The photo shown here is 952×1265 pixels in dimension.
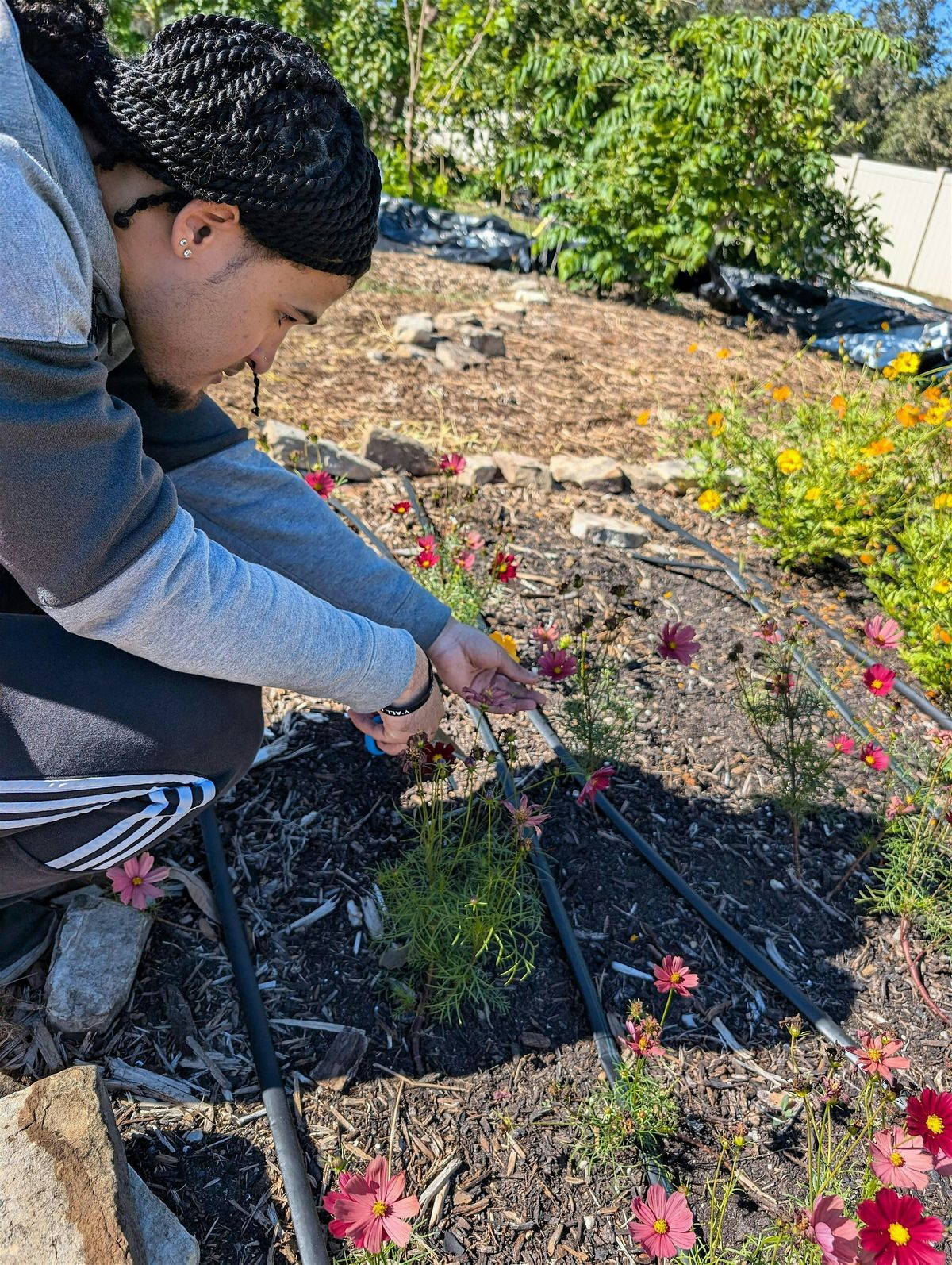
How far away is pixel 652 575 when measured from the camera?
10.3 ft

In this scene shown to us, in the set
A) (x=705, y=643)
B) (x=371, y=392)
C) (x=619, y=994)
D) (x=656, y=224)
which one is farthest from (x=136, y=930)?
(x=656, y=224)

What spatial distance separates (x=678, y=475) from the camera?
3.82 meters

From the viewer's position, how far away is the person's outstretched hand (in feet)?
5.84

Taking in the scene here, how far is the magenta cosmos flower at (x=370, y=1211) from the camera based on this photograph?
44.8 inches

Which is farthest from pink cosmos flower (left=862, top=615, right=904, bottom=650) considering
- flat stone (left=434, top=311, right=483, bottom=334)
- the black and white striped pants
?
flat stone (left=434, top=311, right=483, bottom=334)

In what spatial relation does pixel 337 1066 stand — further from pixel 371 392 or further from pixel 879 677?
pixel 371 392

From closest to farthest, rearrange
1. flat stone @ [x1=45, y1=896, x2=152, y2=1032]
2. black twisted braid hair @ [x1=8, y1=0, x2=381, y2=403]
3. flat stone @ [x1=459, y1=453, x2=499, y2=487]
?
1. black twisted braid hair @ [x1=8, y1=0, x2=381, y2=403]
2. flat stone @ [x1=45, y1=896, x2=152, y2=1032]
3. flat stone @ [x1=459, y1=453, x2=499, y2=487]

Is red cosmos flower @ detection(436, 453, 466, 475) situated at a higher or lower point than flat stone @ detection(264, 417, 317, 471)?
higher

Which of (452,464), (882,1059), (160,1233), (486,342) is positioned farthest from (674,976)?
(486,342)

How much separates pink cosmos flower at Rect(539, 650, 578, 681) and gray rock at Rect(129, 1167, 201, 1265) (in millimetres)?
1093

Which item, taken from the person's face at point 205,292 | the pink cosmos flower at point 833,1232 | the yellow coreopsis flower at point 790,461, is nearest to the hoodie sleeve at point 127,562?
the person's face at point 205,292

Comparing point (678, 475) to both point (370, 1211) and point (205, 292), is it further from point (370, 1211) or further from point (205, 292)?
point (370, 1211)

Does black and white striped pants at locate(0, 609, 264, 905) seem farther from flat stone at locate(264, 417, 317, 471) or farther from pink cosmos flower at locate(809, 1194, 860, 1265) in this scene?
flat stone at locate(264, 417, 317, 471)

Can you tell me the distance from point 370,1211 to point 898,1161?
0.64 meters
